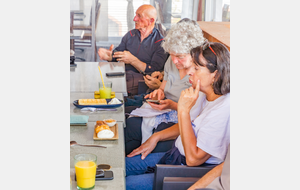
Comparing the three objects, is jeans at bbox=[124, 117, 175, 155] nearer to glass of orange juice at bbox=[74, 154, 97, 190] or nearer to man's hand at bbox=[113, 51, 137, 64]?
glass of orange juice at bbox=[74, 154, 97, 190]

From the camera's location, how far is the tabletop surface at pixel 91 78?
2.74 metres

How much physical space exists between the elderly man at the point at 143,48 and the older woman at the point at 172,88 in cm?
119

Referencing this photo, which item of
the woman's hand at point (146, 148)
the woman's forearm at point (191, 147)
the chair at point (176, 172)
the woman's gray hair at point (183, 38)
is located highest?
the woman's gray hair at point (183, 38)

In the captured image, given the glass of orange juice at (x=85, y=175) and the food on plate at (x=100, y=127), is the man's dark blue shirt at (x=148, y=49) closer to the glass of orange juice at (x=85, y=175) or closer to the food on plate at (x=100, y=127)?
the food on plate at (x=100, y=127)

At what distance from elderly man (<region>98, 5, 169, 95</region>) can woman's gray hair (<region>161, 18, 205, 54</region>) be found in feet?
4.32

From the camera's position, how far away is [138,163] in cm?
192

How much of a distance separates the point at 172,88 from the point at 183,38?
0.44 meters

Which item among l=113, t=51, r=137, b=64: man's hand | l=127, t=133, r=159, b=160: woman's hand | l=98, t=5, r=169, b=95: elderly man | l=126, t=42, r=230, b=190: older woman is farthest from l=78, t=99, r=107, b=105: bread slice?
l=113, t=51, r=137, b=64: man's hand

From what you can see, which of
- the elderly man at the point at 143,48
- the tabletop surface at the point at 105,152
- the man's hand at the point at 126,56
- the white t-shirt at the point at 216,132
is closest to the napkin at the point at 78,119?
the tabletop surface at the point at 105,152

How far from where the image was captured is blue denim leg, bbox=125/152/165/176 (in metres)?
1.90

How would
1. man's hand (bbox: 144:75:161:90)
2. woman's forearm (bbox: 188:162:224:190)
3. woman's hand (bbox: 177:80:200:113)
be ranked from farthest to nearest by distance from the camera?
man's hand (bbox: 144:75:161:90) → woman's hand (bbox: 177:80:200:113) → woman's forearm (bbox: 188:162:224:190)
